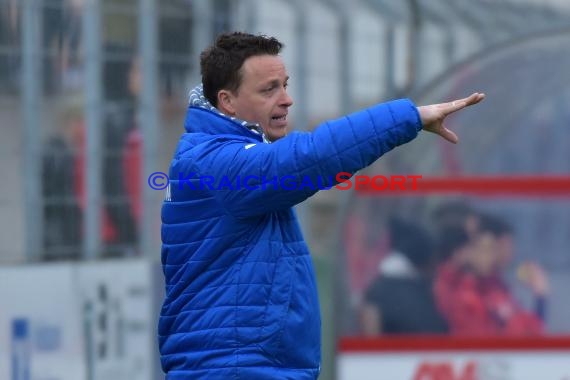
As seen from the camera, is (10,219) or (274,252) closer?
(274,252)

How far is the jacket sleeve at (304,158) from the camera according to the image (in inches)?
130

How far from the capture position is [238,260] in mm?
3502

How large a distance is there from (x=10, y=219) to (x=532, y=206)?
2.58 meters

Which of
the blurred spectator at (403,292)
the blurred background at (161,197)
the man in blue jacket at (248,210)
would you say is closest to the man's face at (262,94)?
the man in blue jacket at (248,210)

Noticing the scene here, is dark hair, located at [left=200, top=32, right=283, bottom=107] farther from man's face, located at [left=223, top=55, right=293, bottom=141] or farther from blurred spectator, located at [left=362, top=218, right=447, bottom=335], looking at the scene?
blurred spectator, located at [left=362, top=218, right=447, bottom=335]

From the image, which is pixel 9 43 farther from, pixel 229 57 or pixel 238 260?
pixel 238 260

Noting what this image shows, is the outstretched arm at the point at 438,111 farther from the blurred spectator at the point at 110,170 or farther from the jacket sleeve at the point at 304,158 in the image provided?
the blurred spectator at the point at 110,170

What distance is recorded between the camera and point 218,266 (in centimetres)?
352

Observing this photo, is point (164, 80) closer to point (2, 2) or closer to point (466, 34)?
point (2, 2)

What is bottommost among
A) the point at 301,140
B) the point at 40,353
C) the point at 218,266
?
the point at 40,353

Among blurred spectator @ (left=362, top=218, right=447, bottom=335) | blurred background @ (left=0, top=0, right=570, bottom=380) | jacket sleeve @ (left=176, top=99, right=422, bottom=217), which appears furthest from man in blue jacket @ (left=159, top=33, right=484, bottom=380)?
blurred spectator @ (left=362, top=218, right=447, bottom=335)

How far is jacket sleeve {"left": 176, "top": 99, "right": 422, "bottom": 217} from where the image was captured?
3.30 m

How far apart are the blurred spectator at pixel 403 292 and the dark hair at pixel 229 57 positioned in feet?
14.4

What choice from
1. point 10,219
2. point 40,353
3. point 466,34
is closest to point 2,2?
point 10,219
